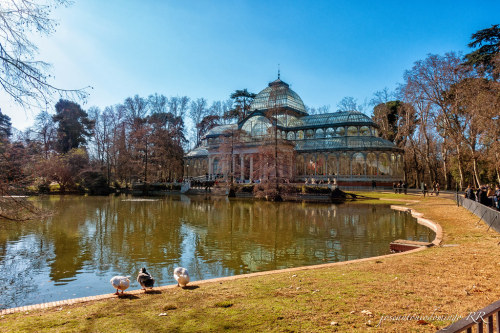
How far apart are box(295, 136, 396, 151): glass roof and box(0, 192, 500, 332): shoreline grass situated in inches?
1461

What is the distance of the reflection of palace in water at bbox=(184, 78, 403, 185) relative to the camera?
4216 centimetres

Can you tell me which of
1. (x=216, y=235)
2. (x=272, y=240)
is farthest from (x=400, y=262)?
(x=216, y=235)

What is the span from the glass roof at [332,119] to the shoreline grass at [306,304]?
40.6m

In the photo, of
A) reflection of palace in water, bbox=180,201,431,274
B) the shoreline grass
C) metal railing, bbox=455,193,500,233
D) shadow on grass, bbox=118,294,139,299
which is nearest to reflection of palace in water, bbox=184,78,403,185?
reflection of palace in water, bbox=180,201,431,274

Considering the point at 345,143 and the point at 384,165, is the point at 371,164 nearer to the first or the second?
the point at 384,165

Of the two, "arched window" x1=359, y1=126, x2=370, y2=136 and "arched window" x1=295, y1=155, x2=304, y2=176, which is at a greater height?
"arched window" x1=359, y1=126, x2=370, y2=136

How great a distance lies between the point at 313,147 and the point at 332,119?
5.27 meters

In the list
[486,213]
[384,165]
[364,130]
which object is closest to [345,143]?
[364,130]

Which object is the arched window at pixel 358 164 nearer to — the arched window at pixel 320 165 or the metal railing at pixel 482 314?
the arched window at pixel 320 165

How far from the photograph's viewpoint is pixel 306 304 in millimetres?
4820

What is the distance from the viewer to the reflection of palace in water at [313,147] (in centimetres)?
4216

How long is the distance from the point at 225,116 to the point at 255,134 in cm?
2034

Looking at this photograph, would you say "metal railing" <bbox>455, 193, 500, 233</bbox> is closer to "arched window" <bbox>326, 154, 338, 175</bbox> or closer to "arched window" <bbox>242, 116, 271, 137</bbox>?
"arched window" <bbox>326, 154, 338, 175</bbox>

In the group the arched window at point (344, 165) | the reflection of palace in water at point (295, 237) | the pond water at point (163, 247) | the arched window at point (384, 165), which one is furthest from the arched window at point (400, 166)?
the pond water at point (163, 247)
